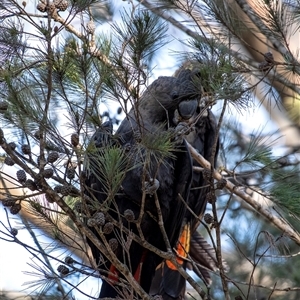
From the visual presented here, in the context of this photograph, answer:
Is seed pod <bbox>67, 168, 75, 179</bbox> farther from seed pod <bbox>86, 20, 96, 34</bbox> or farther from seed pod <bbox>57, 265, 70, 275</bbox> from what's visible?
seed pod <bbox>86, 20, 96, 34</bbox>

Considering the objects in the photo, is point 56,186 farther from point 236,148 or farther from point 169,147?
point 236,148

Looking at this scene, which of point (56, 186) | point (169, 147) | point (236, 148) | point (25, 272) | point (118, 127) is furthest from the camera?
point (236, 148)

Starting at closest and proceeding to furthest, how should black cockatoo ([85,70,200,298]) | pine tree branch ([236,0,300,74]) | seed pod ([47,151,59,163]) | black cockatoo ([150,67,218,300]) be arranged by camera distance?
seed pod ([47,151,59,163])
black cockatoo ([85,70,200,298])
pine tree branch ([236,0,300,74])
black cockatoo ([150,67,218,300])

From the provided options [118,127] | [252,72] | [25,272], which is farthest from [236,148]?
[25,272]

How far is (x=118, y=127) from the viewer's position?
3045 millimetres

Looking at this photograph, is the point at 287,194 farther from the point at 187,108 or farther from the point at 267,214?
the point at 187,108

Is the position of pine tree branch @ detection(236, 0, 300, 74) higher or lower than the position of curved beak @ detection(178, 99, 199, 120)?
higher

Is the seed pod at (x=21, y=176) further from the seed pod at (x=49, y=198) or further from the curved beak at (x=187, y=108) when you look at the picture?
the curved beak at (x=187, y=108)

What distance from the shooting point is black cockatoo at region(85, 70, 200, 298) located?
238cm

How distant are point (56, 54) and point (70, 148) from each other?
30cm

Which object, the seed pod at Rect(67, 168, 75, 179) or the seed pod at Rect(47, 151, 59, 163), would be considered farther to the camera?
the seed pod at Rect(67, 168, 75, 179)

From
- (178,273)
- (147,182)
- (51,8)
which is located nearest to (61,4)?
(51,8)

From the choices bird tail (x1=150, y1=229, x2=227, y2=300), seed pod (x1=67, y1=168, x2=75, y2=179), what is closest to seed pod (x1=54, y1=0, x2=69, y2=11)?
seed pod (x1=67, y1=168, x2=75, y2=179)

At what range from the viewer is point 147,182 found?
8.00ft
